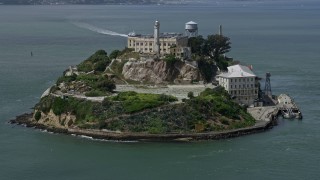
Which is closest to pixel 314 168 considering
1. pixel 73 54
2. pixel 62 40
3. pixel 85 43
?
pixel 73 54

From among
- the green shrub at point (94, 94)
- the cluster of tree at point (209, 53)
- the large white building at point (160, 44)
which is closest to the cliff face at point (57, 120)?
the green shrub at point (94, 94)

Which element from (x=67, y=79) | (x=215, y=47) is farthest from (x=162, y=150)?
(x=215, y=47)

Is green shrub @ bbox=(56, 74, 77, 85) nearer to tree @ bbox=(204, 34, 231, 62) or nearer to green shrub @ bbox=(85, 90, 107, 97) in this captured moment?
green shrub @ bbox=(85, 90, 107, 97)

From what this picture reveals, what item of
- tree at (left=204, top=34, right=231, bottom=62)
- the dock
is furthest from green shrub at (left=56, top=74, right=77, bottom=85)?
tree at (left=204, top=34, right=231, bottom=62)

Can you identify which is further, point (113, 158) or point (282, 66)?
point (282, 66)

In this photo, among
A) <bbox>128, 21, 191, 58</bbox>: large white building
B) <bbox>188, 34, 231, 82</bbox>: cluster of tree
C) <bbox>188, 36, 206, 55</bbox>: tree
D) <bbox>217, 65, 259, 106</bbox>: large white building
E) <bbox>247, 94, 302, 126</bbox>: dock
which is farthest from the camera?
<bbox>188, 36, 206, 55</bbox>: tree

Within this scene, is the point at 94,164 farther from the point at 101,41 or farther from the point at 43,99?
the point at 101,41

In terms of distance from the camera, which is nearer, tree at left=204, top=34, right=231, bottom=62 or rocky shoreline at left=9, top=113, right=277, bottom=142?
rocky shoreline at left=9, top=113, right=277, bottom=142
